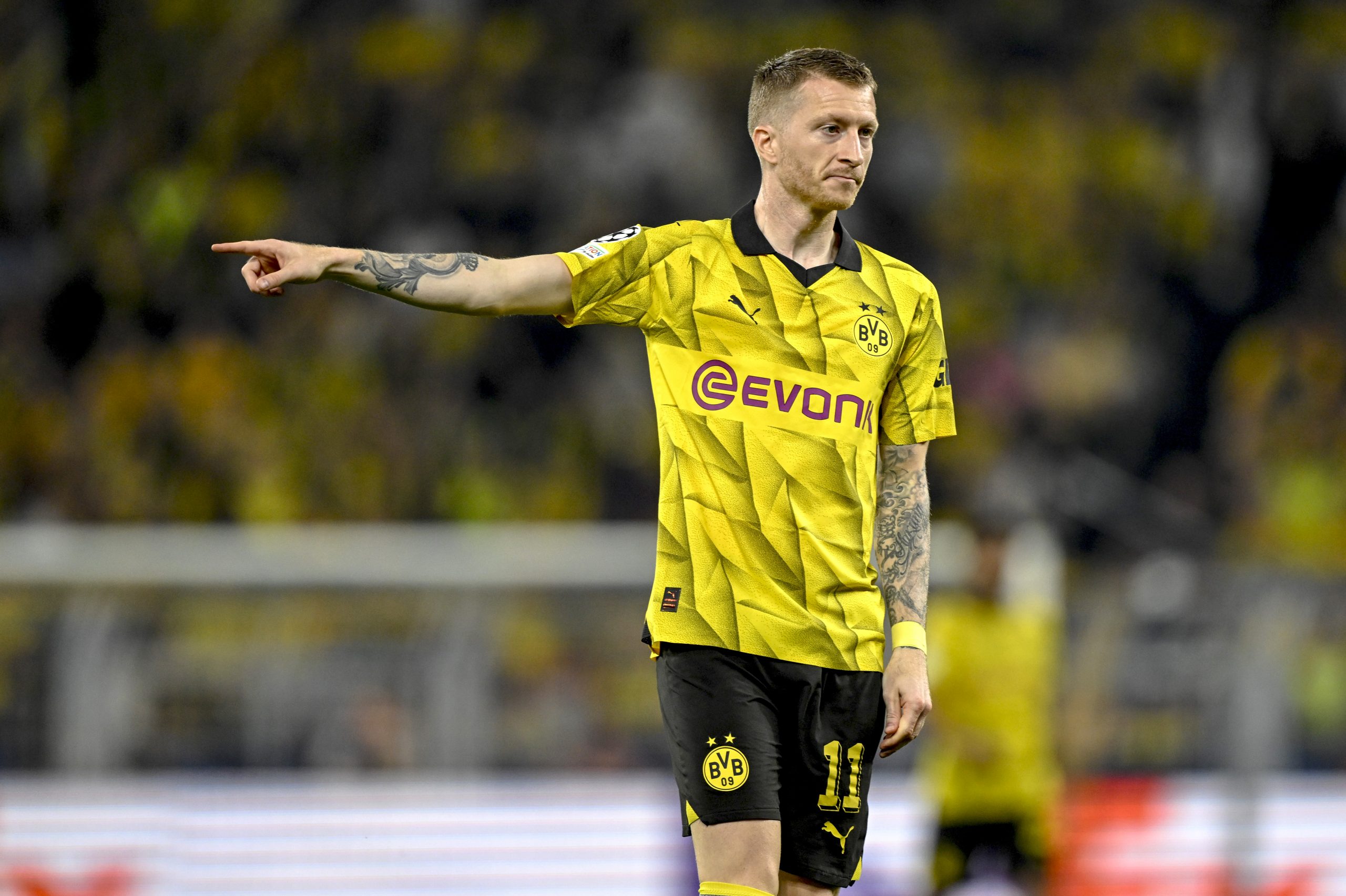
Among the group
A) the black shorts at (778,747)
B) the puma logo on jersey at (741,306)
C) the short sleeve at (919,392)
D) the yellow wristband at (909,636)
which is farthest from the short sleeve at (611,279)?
the yellow wristband at (909,636)

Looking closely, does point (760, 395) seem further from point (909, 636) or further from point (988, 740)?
point (988, 740)

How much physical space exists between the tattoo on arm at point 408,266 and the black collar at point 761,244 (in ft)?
1.96

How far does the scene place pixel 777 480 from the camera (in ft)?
11.5

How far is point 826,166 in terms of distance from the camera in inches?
136

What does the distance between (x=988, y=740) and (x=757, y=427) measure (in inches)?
165

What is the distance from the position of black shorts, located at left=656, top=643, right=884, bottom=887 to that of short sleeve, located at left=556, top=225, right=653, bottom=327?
0.70 metres

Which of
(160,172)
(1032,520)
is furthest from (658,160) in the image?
(1032,520)

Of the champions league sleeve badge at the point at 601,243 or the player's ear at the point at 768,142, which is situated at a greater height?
the player's ear at the point at 768,142

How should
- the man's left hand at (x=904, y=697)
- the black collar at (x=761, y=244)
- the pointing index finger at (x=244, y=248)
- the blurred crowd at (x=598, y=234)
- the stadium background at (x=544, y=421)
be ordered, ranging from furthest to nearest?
the blurred crowd at (x=598, y=234)
the stadium background at (x=544, y=421)
the black collar at (x=761, y=244)
the man's left hand at (x=904, y=697)
the pointing index finger at (x=244, y=248)

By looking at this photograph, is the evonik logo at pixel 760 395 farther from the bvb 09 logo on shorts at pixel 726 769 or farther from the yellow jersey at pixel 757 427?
the bvb 09 logo on shorts at pixel 726 769

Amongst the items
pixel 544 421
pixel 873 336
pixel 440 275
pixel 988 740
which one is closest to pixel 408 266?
pixel 440 275

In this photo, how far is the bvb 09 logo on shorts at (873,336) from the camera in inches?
141

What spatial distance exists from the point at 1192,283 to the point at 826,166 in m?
10.3

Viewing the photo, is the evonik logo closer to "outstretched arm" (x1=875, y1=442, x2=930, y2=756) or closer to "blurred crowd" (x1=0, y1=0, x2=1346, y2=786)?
"outstretched arm" (x1=875, y1=442, x2=930, y2=756)
